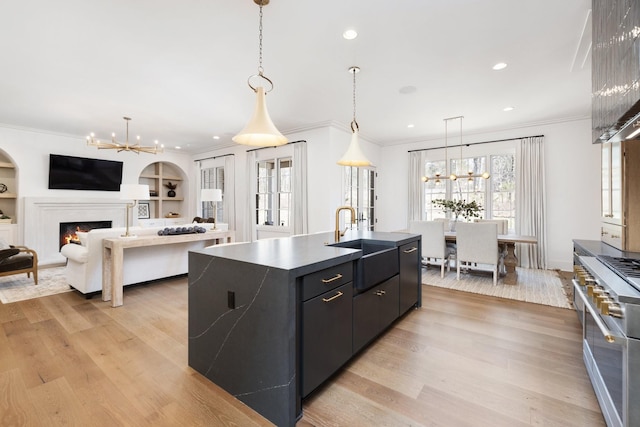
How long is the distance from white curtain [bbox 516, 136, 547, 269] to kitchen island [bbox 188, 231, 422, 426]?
189 inches

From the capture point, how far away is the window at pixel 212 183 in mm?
7871

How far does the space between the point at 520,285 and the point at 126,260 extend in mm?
5851

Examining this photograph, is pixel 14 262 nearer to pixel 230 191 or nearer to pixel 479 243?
pixel 230 191

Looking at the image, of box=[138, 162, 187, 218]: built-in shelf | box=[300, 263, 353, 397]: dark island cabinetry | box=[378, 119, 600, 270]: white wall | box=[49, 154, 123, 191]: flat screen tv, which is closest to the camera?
box=[300, 263, 353, 397]: dark island cabinetry

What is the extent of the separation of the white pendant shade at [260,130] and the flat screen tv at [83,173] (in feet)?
20.2

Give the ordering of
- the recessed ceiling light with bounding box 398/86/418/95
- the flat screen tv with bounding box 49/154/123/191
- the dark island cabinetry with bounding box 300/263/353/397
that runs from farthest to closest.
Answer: the flat screen tv with bounding box 49/154/123/191 < the recessed ceiling light with bounding box 398/86/418/95 < the dark island cabinetry with bounding box 300/263/353/397

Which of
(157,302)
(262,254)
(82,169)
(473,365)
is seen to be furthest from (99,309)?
(82,169)

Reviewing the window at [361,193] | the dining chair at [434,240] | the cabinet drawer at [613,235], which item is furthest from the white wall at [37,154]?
the cabinet drawer at [613,235]

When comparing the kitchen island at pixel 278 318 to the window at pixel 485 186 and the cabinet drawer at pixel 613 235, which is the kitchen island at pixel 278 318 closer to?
the cabinet drawer at pixel 613 235

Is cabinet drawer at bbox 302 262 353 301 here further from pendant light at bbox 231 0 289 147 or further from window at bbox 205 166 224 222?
window at bbox 205 166 224 222

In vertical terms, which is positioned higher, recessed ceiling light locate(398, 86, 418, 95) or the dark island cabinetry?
recessed ceiling light locate(398, 86, 418, 95)

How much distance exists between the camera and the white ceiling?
2.42 meters

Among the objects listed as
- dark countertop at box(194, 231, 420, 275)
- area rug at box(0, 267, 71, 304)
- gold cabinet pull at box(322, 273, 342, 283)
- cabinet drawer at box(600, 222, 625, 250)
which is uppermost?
cabinet drawer at box(600, 222, 625, 250)

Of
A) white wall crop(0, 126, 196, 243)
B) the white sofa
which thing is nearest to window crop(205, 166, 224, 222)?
white wall crop(0, 126, 196, 243)
